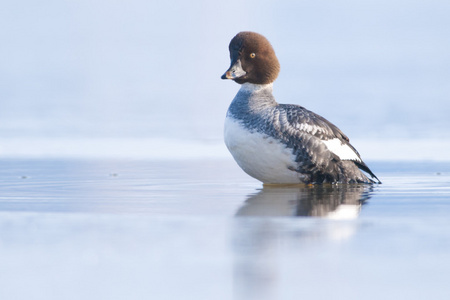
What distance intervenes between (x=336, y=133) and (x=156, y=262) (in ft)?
13.2

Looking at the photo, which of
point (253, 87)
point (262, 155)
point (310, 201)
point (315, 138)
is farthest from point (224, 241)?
point (253, 87)

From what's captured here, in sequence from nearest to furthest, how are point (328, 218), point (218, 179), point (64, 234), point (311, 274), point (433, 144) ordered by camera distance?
point (311, 274) < point (64, 234) < point (328, 218) < point (218, 179) < point (433, 144)

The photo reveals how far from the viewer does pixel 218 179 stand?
8695 millimetres

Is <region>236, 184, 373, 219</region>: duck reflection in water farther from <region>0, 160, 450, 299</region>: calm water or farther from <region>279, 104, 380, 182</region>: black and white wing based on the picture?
<region>279, 104, 380, 182</region>: black and white wing

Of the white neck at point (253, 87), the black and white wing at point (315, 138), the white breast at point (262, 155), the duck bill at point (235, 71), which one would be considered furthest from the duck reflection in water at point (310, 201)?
the duck bill at point (235, 71)

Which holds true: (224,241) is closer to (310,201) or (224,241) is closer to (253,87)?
(310,201)

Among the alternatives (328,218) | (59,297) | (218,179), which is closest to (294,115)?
(218,179)

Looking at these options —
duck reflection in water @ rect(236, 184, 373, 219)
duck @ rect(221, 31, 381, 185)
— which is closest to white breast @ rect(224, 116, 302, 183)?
duck @ rect(221, 31, 381, 185)

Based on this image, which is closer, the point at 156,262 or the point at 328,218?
the point at 156,262

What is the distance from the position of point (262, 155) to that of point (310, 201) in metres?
1.06

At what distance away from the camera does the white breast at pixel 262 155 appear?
7.55 meters

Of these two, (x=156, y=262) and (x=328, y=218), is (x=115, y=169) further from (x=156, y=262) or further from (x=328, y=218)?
(x=156, y=262)

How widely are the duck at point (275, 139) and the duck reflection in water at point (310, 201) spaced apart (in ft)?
0.45

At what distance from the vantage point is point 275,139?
7551 millimetres
